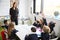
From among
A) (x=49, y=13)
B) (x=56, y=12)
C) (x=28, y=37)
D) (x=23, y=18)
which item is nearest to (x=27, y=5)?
(x=23, y=18)

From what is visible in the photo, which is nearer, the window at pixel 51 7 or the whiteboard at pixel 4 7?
the window at pixel 51 7

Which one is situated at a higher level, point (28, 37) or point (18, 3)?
point (18, 3)

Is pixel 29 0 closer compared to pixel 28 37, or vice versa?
pixel 28 37

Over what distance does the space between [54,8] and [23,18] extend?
5.77ft

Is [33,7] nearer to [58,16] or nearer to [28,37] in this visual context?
[58,16]

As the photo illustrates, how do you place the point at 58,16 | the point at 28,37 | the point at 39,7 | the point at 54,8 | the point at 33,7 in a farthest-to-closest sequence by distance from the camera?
1. the point at 33,7
2. the point at 39,7
3. the point at 54,8
4. the point at 58,16
5. the point at 28,37

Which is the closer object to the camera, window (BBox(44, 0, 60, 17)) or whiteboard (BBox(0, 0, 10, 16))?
window (BBox(44, 0, 60, 17))

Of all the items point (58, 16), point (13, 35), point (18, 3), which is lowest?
point (13, 35)

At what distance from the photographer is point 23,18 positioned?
247 inches

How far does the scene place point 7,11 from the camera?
630 cm

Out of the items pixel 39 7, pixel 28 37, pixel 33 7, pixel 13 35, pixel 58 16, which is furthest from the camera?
pixel 33 7

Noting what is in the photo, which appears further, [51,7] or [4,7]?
[4,7]

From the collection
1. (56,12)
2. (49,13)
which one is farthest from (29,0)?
(56,12)

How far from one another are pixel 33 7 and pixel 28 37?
3.55 metres
